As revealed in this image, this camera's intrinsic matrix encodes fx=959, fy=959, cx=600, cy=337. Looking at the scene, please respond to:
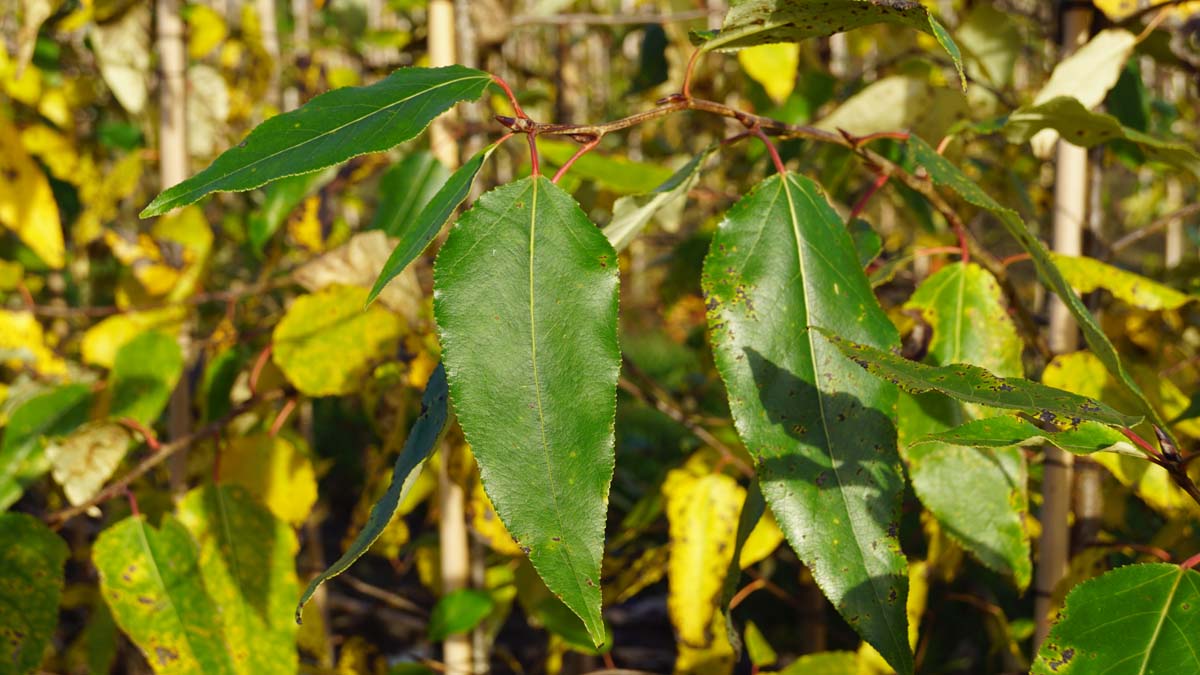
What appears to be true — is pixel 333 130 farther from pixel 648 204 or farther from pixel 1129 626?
pixel 1129 626

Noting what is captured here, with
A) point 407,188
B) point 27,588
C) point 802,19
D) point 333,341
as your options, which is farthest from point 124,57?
point 802,19

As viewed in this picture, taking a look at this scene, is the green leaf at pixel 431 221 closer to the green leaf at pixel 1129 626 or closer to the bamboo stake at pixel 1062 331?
the green leaf at pixel 1129 626

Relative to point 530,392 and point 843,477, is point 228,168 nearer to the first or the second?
point 530,392

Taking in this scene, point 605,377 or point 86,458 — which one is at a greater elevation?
point 605,377

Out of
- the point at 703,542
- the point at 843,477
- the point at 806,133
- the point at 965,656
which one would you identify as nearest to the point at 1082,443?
the point at 843,477

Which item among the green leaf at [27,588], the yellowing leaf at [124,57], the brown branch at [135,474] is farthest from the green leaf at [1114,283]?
the yellowing leaf at [124,57]

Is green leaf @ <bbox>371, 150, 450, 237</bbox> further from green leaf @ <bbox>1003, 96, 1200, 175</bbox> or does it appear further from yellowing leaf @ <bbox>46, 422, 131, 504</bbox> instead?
green leaf @ <bbox>1003, 96, 1200, 175</bbox>

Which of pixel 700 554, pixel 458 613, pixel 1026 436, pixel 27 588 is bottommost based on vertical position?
pixel 458 613
